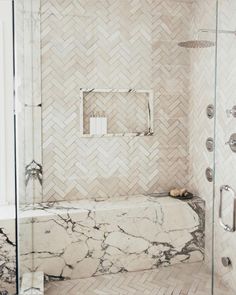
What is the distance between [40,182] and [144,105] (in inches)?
40.9

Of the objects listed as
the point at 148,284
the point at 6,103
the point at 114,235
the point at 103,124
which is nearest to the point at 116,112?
the point at 103,124

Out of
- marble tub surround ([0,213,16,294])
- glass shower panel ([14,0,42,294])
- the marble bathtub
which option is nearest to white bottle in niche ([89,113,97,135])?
glass shower panel ([14,0,42,294])

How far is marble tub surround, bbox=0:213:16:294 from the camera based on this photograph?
2.48 metres

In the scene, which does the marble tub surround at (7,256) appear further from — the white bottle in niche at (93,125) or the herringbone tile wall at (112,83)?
the white bottle in niche at (93,125)

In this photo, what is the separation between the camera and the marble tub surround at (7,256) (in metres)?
2.48

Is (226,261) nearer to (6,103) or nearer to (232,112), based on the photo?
(232,112)

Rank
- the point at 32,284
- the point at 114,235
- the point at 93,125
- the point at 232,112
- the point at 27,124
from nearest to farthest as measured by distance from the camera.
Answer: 1. the point at 27,124
2. the point at 32,284
3. the point at 232,112
4. the point at 114,235
5. the point at 93,125

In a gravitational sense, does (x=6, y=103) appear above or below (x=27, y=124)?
above

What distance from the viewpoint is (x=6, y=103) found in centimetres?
282

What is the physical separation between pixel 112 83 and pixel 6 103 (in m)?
0.84

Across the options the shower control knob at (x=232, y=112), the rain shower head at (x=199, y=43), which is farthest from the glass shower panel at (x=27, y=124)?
the shower control knob at (x=232, y=112)

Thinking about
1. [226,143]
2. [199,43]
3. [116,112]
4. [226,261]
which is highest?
[199,43]

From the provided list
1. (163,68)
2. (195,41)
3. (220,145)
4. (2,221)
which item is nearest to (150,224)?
(220,145)

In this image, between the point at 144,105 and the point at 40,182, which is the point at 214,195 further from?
the point at 40,182
